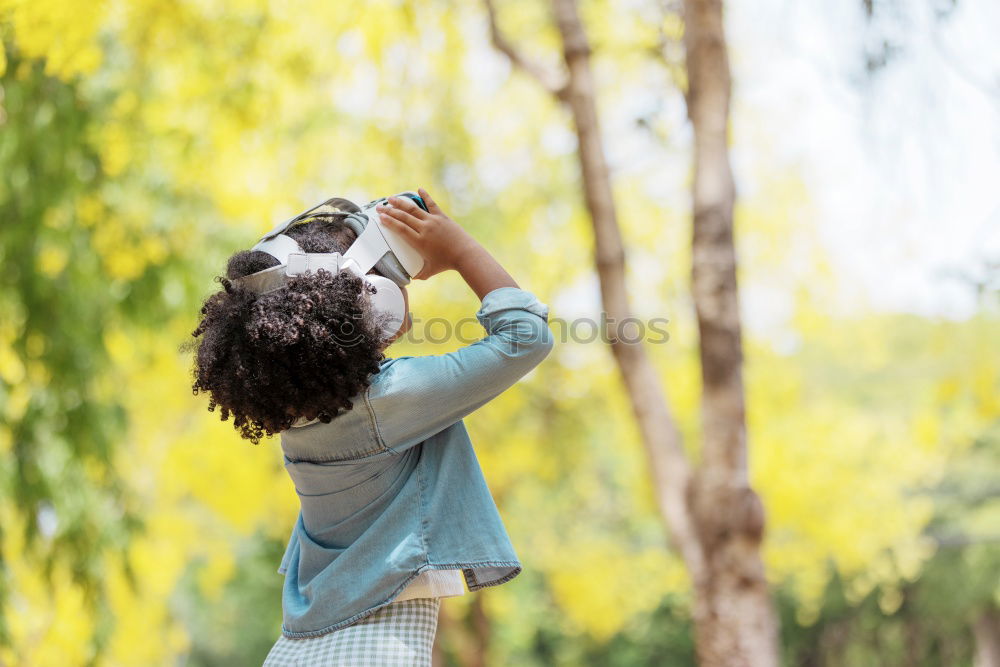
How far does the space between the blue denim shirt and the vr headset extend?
0.09 m

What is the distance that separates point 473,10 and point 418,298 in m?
3.29

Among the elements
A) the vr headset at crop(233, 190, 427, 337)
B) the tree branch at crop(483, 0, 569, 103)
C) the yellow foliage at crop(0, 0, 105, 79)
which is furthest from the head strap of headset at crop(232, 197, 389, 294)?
the tree branch at crop(483, 0, 569, 103)

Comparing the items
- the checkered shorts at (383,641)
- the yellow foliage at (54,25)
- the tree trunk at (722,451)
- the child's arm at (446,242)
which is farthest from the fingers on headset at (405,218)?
the tree trunk at (722,451)

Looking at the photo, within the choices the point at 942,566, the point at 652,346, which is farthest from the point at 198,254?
the point at 942,566

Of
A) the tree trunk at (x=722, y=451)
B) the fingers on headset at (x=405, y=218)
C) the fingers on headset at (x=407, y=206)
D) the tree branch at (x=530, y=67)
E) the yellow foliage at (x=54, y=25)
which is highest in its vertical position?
the tree branch at (x=530, y=67)

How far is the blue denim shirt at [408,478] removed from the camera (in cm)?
125

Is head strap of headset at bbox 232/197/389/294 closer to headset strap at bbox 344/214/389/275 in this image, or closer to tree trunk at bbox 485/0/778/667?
headset strap at bbox 344/214/389/275

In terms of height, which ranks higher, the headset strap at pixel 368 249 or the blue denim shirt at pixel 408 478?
the headset strap at pixel 368 249

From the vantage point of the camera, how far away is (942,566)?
1324cm

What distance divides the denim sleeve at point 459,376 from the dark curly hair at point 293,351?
0.05 metres

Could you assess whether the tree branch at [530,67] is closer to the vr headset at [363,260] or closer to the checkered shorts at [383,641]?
the vr headset at [363,260]

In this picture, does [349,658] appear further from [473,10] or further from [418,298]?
[418,298]

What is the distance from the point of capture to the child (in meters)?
1.24

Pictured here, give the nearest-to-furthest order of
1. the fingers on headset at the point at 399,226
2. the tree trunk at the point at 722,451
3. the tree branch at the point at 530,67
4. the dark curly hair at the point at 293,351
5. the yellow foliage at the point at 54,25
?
1. the dark curly hair at the point at 293,351
2. the fingers on headset at the point at 399,226
3. the yellow foliage at the point at 54,25
4. the tree trunk at the point at 722,451
5. the tree branch at the point at 530,67
